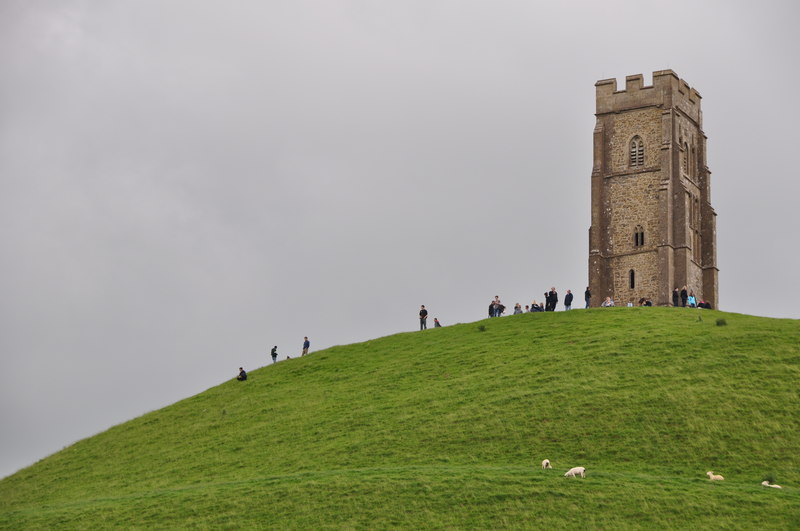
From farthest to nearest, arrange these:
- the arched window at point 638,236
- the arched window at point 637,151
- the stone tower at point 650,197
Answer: the arched window at point 637,151, the arched window at point 638,236, the stone tower at point 650,197

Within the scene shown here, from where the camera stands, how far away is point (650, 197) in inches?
3398

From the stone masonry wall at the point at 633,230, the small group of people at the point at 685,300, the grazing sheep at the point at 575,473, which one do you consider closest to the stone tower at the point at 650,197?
the stone masonry wall at the point at 633,230

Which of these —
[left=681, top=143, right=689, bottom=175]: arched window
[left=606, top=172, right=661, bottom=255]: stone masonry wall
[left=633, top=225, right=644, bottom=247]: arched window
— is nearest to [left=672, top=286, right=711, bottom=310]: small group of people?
[left=633, top=225, right=644, bottom=247]: arched window

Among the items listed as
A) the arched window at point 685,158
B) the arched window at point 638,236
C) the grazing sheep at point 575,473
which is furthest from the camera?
the arched window at point 685,158

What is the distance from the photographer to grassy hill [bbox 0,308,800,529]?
137ft

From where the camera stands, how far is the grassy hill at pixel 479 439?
41875 mm

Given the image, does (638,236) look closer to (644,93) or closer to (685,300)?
(685,300)

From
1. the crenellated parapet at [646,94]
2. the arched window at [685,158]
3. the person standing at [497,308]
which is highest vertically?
the crenellated parapet at [646,94]

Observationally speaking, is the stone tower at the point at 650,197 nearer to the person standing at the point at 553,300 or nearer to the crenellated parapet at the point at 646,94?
the crenellated parapet at the point at 646,94

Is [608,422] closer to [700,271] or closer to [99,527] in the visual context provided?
[99,527]

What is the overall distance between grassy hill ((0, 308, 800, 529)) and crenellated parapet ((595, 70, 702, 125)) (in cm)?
2421

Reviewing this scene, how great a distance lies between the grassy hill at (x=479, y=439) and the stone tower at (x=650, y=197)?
53.2ft

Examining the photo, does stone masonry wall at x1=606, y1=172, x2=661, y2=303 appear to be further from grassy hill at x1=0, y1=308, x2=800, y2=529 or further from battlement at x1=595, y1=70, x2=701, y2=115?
grassy hill at x1=0, y1=308, x2=800, y2=529

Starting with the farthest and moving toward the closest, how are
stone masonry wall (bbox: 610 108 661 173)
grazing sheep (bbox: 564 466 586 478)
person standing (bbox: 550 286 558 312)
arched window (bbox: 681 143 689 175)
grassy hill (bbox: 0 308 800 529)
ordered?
arched window (bbox: 681 143 689 175) < stone masonry wall (bbox: 610 108 661 173) < person standing (bbox: 550 286 558 312) < grazing sheep (bbox: 564 466 586 478) < grassy hill (bbox: 0 308 800 529)
